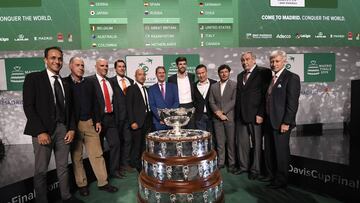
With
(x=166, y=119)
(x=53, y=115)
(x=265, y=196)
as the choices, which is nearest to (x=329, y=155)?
(x=265, y=196)

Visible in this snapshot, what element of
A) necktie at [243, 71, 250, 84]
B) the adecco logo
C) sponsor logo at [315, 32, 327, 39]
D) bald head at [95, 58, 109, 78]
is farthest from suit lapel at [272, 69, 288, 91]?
the adecco logo

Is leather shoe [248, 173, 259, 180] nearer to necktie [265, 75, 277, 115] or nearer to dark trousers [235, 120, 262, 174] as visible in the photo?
dark trousers [235, 120, 262, 174]

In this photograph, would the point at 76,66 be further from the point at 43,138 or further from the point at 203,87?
the point at 203,87

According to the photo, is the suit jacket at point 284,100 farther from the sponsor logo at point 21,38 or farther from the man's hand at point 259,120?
the sponsor logo at point 21,38

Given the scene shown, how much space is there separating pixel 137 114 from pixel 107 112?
1.14ft

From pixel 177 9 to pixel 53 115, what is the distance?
2948 millimetres

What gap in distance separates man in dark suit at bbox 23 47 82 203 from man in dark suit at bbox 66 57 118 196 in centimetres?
21

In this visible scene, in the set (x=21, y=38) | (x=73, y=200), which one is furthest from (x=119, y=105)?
(x=21, y=38)

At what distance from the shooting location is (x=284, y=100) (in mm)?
2467

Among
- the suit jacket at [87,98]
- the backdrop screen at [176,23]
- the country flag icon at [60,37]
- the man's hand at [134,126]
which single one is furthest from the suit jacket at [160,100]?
the country flag icon at [60,37]

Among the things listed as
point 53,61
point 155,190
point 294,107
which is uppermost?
point 53,61

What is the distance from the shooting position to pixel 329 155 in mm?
3320

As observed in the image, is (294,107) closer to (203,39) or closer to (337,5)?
(203,39)

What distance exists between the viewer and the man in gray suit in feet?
9.94
